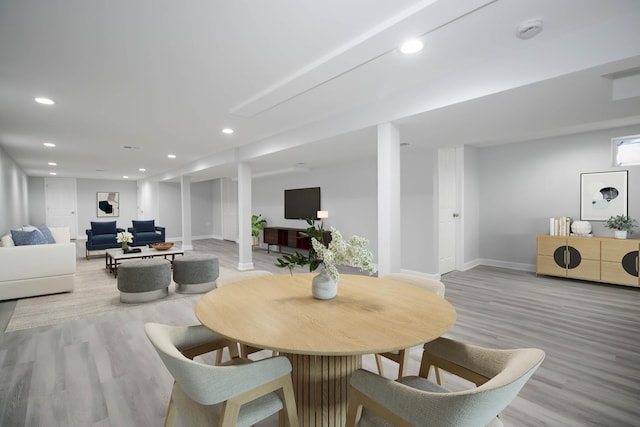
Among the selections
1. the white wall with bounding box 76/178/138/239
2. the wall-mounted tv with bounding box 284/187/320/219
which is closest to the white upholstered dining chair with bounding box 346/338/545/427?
the wall-mounted tv with bounding box 284/187/320/219

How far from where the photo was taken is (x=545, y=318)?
3.48m

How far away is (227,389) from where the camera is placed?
3.80 feet

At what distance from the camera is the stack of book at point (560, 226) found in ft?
17.1

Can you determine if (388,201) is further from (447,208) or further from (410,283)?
(447,208)

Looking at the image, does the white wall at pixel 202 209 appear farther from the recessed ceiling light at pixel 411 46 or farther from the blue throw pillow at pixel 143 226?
the recessed ceiling light at pixel 411 46

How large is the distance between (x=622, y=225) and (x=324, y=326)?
19.0ft

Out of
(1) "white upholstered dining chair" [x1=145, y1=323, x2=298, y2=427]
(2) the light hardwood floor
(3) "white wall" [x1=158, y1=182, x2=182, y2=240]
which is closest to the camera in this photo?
(1) "white upholstered dining chair" [x1=145, y1=323, x2=298, y2=427]

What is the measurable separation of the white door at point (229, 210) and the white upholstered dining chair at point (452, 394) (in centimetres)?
987

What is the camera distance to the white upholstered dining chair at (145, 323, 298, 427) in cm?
112

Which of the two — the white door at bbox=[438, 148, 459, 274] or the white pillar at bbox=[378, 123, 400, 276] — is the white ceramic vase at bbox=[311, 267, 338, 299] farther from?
the white door at bbox=[438, 148, 459, 274]

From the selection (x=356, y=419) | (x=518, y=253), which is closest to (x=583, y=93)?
(x=356, y=419)

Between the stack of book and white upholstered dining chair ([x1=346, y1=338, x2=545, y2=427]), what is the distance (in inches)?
206

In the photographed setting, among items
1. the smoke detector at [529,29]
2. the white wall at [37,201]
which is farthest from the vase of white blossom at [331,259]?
the white wall at [37,201]

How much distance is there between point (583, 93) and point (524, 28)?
99 centimetres
